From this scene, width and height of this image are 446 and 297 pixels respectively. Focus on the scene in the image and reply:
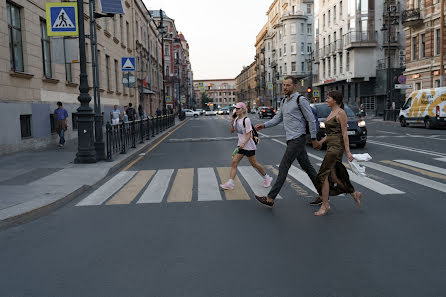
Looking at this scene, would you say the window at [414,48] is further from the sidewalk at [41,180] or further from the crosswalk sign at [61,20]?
the crosswalk sign at [61,20]

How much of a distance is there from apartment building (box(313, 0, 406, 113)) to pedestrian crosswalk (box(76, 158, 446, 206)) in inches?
1476

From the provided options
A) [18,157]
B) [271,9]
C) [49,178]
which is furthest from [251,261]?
[271,9]

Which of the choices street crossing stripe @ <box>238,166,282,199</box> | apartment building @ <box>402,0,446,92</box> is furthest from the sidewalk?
apartment building @ <box>402,0,446,92</box>

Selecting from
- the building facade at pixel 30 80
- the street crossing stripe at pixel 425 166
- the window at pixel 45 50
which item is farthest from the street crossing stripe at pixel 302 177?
the window at pixel 45 50

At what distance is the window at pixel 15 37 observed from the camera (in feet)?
46.3

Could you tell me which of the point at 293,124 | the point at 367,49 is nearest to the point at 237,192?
the point at 293,124

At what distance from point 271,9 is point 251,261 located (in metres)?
97.8

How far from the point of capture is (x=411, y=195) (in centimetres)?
674

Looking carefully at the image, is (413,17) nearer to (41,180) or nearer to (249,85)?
(41,180)

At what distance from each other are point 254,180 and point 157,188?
198cm

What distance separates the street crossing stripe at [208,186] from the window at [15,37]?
334 inches

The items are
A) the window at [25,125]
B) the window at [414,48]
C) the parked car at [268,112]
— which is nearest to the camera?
the window at [25,125]

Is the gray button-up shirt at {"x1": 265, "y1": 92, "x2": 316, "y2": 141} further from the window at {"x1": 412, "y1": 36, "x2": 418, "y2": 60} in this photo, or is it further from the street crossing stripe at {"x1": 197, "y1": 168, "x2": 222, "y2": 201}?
the window at {"x1": 412, "y1": 36, "x2": 418, "y2": 60}

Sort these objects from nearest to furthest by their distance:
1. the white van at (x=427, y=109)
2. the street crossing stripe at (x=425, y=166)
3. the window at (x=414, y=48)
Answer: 1. the street crossing stripe at (x=425, y=166)
2. the white van at (x=427, y=109)
3. the window at (x=414, y=48)
